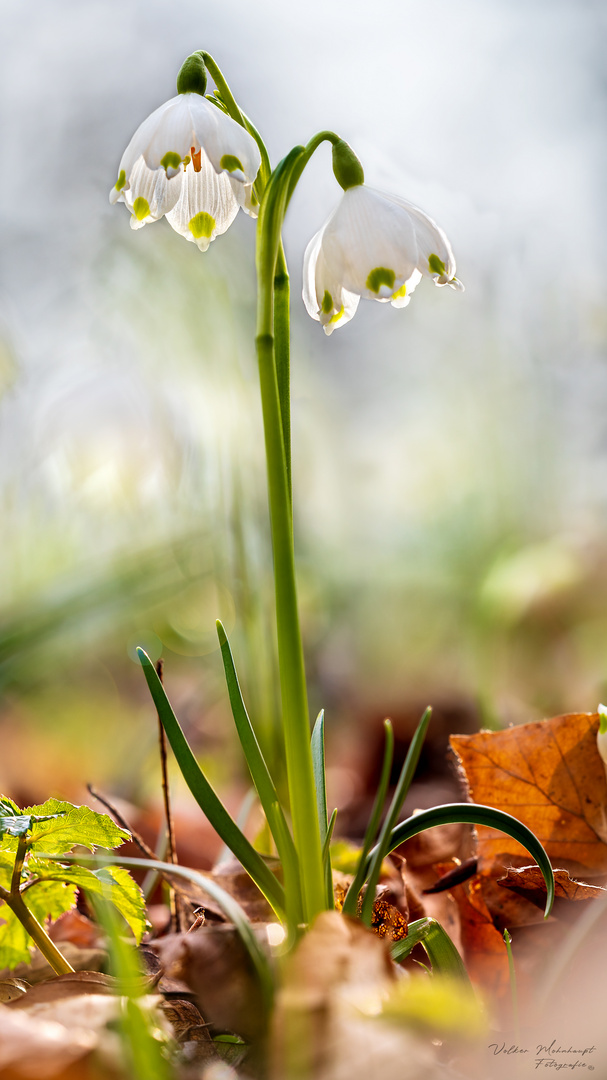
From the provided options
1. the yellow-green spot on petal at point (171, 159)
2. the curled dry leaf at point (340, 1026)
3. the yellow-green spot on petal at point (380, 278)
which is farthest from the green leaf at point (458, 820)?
the yellow-green spot on petal at point (171, 159)

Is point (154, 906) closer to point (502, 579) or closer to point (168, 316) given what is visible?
point (502, 579)

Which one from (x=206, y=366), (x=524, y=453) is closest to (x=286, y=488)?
(x=206, y=366)

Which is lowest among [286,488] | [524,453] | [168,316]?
[286,488]

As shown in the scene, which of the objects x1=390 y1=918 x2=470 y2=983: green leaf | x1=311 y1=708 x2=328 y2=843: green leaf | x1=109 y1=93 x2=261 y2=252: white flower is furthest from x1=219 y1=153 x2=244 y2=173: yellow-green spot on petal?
x1=390 y1=918 x2=470 y2=983: green leaf

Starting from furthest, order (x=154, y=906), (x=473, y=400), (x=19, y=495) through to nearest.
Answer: (x=473, y=400) → (x=19, y=495) → (x=154, y=906)

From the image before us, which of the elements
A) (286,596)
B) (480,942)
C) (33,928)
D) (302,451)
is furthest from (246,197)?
(302,451)

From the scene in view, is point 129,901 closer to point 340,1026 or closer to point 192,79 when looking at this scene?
point 340,1026

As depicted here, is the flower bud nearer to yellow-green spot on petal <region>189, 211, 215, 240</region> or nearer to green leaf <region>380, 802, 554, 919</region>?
yellow-green spot on petal <region>189, 211, 215, 240</region>

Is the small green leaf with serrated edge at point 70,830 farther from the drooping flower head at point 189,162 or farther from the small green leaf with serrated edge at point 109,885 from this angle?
the drooping flower head at point 189,162
